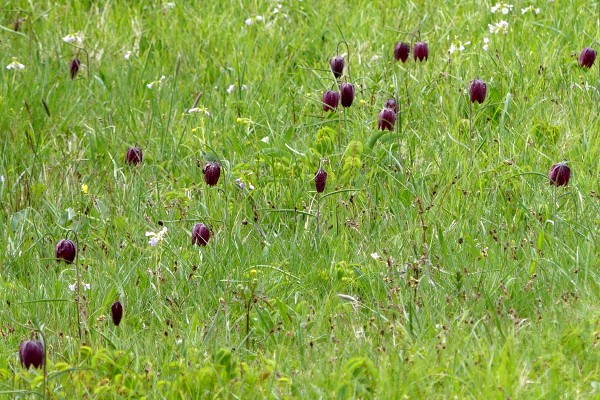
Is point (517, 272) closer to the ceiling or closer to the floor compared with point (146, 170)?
closer to the ceiling

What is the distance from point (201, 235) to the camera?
3953 mm

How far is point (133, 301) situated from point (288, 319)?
0.61 m

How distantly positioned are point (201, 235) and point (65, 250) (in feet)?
1.57

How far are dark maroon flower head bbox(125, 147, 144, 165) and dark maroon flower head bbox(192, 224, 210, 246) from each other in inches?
36.9

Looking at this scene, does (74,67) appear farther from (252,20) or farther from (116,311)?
(116,311)

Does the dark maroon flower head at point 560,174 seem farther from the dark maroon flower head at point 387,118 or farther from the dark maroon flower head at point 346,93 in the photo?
the dark maroon flower head at point 346,93

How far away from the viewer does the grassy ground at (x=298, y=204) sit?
10.8ft

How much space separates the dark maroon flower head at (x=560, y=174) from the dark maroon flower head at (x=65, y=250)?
1708 mm

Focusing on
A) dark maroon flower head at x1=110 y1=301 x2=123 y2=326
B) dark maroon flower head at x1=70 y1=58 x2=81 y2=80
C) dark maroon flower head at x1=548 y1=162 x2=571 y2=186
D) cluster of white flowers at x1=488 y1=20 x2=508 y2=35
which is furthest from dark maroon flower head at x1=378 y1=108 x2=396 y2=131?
dark maroon flower head at x1=70 y1=58 x2=81 y2=80

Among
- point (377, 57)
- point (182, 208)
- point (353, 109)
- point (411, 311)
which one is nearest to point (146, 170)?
point (182, 208)

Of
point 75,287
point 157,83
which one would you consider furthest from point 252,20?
point 75,287

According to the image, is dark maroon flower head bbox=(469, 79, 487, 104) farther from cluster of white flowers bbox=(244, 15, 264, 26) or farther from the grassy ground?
cluster of white flowers bbox=(244, 15, 264, 26)

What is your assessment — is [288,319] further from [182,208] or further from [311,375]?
[182,208]

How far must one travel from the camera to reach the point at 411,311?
11.4 feet
